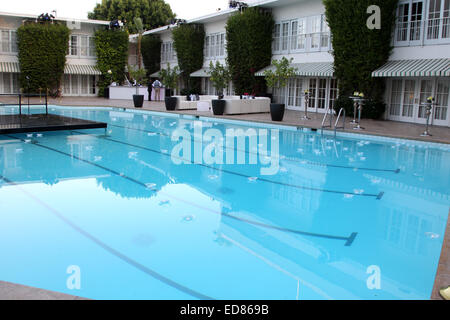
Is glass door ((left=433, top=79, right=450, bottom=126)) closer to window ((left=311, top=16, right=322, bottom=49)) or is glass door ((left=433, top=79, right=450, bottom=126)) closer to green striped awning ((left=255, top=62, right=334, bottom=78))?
green striped awning ((left=255, top=62, right=334, bottom=78))

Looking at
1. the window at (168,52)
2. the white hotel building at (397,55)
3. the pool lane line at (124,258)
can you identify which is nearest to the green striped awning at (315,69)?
the white hotel building at (397,55)

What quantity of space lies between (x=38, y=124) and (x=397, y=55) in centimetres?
1380

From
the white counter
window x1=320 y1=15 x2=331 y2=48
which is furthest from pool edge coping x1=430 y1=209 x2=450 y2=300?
the white counter

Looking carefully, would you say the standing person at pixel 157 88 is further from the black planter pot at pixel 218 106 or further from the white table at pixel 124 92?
the black planter pot at pixel 218 106

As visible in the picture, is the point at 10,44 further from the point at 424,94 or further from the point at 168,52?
the point at 424,94

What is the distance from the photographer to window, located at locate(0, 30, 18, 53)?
29506 millimetres

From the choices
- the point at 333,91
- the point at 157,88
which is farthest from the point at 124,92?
the point at 333,91

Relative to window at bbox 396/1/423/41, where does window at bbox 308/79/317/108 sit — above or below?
below

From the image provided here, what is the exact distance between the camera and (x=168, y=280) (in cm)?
401

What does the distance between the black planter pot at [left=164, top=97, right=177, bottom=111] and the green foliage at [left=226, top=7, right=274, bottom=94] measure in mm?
5435
